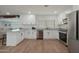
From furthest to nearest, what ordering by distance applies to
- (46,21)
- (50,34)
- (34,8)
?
(46,21) < (50,34) < (34,8)

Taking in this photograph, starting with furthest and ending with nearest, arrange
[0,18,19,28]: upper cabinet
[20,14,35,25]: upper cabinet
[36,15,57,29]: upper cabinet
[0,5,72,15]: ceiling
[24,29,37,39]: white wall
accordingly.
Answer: [36,15,57,29]: upper cabinet, [20,14,35,25]: upper cabinet, [24,29,37,39]: white wall, [0,18,19,28]: upper cabinet, [0,5,72,15]: ceiling

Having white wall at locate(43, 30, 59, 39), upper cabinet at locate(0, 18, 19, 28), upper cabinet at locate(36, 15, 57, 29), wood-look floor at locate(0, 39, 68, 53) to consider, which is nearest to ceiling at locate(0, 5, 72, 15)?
upper cabinet at locate(0, 18, 19, 28)

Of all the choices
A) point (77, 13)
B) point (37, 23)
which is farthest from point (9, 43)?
point (37, 23)

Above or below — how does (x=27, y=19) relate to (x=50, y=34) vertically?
above

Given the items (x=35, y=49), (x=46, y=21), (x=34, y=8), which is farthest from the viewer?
(x=46, y=21)

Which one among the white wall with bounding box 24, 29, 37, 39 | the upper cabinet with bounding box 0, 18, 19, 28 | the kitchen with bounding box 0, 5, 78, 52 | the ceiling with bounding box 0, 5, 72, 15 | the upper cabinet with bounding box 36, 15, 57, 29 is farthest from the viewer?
the upper cabinet with bounding box 36, 15, 57, 29

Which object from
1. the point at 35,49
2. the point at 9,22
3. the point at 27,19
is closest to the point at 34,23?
the point at 27,19

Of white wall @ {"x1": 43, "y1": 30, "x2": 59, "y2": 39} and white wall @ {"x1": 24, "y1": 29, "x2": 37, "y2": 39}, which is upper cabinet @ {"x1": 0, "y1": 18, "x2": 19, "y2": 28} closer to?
white wall @ {"x1": 24, "y1": 29, "x2": 37, "y2": 39}

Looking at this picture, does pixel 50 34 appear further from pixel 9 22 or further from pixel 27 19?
pixel 9 22

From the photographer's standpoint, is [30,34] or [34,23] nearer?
[30,34]

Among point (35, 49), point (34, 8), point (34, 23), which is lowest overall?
point (35, 49)

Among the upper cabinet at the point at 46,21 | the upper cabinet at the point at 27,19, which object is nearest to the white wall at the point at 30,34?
the upper cabinet at the point at 27,19

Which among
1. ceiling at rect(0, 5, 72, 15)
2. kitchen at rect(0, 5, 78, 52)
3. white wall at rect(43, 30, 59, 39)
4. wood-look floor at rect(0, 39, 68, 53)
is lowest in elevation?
wood-look floor at rect(0, 39, 68, 53)
